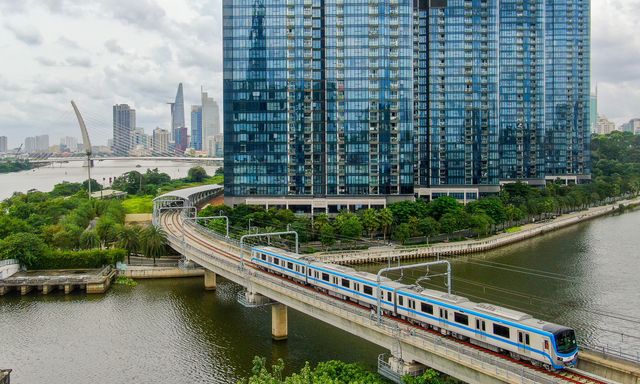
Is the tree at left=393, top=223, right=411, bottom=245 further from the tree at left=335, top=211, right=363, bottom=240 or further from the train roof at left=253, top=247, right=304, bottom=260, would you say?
the train roof at left=253, top=247, right=304, bottom=260

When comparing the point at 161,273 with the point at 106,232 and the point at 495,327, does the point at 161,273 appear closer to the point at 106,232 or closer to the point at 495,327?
the point at 106,232

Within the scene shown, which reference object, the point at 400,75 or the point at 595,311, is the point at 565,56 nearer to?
the point at 400,75

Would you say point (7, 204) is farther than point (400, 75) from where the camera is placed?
Yes

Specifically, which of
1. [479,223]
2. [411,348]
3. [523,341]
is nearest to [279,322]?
[411,348]

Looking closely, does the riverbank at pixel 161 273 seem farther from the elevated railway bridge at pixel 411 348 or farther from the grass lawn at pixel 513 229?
the grass lawn at pixel 513 229

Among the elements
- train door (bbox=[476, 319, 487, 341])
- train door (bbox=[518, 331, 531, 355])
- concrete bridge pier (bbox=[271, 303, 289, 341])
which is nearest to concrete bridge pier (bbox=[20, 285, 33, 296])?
concrete bridge pier (bbox=[271, 303, 289, 341])

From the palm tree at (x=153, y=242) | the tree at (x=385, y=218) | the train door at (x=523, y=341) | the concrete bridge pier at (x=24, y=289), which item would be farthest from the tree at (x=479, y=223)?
the train door at (x=523, y=341)

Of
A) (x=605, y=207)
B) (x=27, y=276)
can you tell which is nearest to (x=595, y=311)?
(x=27, y=276)
